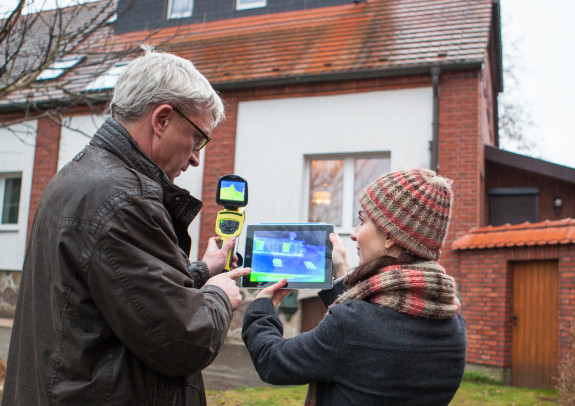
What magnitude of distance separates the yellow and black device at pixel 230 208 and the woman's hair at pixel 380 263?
60cm

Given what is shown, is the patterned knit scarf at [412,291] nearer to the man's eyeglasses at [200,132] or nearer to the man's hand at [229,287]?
the man's hand at [229,287]

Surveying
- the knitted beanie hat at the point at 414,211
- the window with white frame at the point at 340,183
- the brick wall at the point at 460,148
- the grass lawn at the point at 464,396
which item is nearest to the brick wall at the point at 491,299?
the brick wall at the point at 460,148

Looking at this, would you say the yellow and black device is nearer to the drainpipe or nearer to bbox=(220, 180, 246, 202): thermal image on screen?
bbox=(220, 180, 246, 202): thermal image on screen

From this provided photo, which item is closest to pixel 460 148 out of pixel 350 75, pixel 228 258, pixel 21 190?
pixel 350 75

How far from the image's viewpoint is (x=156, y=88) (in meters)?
1.83

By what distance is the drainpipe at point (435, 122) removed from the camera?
977 centimetres

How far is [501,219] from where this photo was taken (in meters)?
12.6

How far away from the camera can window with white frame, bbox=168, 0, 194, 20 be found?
14156mm

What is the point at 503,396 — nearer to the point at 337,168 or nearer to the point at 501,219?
the point at 337,168

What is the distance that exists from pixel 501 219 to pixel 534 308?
13.9ft

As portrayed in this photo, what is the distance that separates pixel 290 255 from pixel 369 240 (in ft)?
1.38

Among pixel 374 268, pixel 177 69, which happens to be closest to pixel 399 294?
pixel 374 268

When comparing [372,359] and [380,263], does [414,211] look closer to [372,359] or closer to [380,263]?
[380,263]

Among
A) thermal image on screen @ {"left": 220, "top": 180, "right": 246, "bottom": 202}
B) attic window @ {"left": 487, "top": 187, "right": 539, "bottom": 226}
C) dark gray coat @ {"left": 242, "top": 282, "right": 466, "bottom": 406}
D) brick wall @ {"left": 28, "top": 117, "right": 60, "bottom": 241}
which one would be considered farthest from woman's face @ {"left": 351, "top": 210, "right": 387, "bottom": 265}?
brick wall @ {"left": 28, "top": 117, "right": 60, "bottom": 241}
